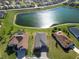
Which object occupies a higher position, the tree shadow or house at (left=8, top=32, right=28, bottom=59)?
house at (left=8, top=32, right=28, bottom=59)

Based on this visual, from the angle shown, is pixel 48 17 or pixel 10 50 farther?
pixel 48 17

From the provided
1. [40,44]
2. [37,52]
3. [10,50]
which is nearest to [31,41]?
[40,44]

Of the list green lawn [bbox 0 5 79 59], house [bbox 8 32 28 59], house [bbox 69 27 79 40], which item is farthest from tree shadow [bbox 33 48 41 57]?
house [bbox 69 27 79 40]

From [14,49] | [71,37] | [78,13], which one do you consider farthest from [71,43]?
[78,13]

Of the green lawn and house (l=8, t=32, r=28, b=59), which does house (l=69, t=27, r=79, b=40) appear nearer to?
the green lawn

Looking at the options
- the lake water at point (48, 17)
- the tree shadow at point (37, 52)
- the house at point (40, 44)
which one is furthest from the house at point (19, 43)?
the lake water at point (48, 17)

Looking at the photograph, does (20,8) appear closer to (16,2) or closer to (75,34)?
(16,2)

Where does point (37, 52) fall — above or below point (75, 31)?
below

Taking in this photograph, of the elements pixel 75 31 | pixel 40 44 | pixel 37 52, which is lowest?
pixel 37 52

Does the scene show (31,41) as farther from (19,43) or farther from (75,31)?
(75,31)
